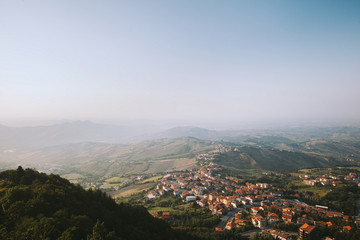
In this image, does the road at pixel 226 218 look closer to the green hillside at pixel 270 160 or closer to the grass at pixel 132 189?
the grass at pixel 132 189

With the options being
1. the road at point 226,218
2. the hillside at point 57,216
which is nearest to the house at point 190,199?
the road at point 226,218

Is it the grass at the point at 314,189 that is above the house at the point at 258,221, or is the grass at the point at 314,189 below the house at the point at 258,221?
below

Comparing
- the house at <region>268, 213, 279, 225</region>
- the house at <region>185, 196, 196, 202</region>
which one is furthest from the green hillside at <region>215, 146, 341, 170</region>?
the house at <region>268, 213, 279, 225</region>

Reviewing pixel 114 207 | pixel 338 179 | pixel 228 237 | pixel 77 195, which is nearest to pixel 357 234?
pixel 228 237

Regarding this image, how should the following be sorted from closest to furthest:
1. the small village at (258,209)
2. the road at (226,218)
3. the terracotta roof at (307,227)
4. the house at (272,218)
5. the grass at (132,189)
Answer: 1. the terracotta roof at (307,227)
2. the small village at (258,209)
3. the house at (272,218)
4. the road at (226,218)
5. the grass at (132,189)

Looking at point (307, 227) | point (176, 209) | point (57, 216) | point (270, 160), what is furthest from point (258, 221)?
point (270, 160)

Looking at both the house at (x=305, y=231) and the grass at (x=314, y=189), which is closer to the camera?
the house at (x=305, y=231)

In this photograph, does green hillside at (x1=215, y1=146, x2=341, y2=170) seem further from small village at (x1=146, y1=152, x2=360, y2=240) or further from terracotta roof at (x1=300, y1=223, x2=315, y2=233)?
terracotta roof at (x1=300, y1=223, x2=315, y2=233)
